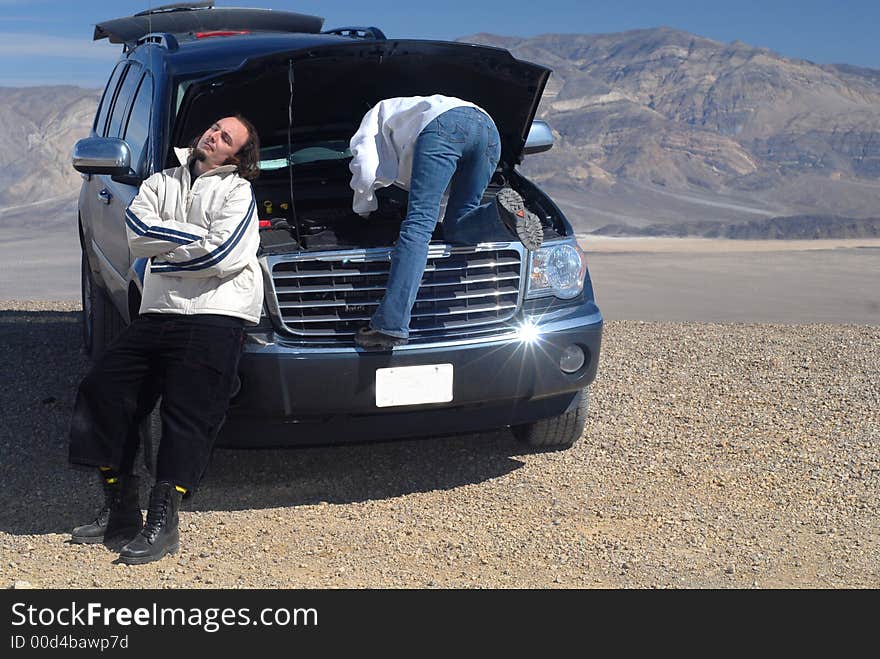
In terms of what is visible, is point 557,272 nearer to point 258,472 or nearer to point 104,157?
point 258,472

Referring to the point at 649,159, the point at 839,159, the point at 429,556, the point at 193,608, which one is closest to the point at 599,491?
the point at 429,556

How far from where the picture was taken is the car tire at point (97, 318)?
689 centimetres

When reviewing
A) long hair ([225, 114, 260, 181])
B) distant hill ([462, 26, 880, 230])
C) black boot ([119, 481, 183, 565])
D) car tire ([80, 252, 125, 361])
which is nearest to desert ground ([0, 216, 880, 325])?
car tire ([80, 252, 125, 361])

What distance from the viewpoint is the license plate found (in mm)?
4789


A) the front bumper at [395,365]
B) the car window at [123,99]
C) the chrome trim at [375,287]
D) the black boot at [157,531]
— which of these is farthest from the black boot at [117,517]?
the car window at [123,99]

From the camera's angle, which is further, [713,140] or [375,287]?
[713,140]

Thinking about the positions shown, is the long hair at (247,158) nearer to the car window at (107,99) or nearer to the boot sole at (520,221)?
the boot sole at (520,221)

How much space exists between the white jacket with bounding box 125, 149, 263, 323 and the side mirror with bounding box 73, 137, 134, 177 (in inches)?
32.3

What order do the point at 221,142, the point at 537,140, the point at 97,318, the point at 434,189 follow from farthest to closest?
the point at 97,318 < the point at 537,140 < the point at 434,189 < the point at 221,142

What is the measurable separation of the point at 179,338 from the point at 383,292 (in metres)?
0.87

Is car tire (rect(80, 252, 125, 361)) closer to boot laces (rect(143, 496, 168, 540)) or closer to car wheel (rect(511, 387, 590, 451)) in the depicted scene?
boot laces (rect(143, 496, 168, 540))

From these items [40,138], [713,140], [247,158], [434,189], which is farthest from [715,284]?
[713,140]

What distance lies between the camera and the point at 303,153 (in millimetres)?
6043

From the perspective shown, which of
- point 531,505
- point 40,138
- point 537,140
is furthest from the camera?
point 40,138
